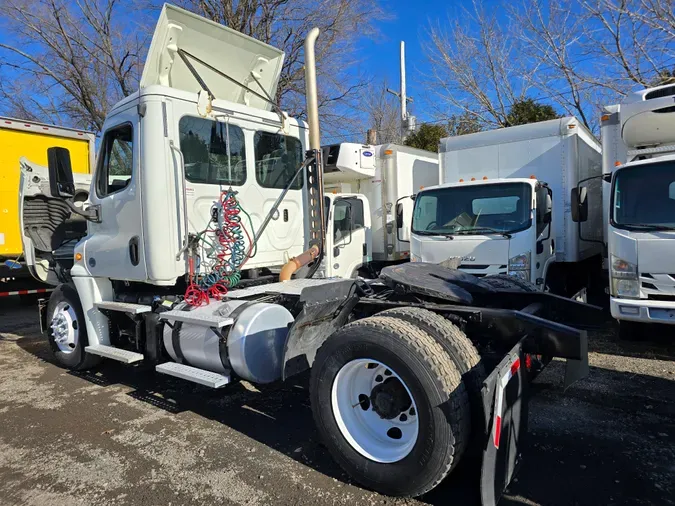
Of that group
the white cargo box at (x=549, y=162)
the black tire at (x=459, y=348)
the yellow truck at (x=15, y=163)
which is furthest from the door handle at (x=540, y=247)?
the yellow truck at (x=15, y=163)

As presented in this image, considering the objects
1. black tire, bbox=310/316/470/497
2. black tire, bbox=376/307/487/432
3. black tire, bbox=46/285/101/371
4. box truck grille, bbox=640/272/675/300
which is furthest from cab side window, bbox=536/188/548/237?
black tire, bbox=46/285/101/371

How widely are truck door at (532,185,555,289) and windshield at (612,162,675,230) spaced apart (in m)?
1.15

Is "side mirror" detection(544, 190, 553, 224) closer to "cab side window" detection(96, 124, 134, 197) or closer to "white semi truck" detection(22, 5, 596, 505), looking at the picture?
"white semi truck" detection(22, 5, 596, 505)

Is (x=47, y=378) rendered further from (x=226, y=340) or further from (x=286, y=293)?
(x=286, y=293)

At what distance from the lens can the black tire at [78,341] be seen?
571 centimetres

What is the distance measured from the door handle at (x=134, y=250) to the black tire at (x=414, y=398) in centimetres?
229

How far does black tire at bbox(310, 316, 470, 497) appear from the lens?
111 inches

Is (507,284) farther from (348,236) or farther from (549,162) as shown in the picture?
(348,236)

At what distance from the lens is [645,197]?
5.70 metres

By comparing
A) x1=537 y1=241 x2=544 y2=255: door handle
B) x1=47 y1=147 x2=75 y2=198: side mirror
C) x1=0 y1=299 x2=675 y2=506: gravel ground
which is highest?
x1=47 y1=147 x2=75 y2=198: side mirror

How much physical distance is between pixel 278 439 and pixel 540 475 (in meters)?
1.97

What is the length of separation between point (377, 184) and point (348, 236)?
1.40 metres

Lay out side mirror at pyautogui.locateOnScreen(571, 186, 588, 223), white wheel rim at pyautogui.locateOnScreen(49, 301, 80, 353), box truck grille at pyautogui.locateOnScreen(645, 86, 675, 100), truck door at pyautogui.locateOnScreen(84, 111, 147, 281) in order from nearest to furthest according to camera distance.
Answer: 1. truck door at pyautogui.locateOnScreen(84, 111, 147, 281)
2. white wheel rim at pyautogui.locateOnScreen(49, 301, 80, 353)
3. box truck grille at pyautogui.locateOnScreen(645, 86, 675, 100)
4. side mirror at pyautogui.locateOnScreen(571, 186, 588, 223)

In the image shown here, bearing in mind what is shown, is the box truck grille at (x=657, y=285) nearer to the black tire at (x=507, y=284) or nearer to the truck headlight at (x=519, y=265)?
the truck headlight at (x=519, y=265)
